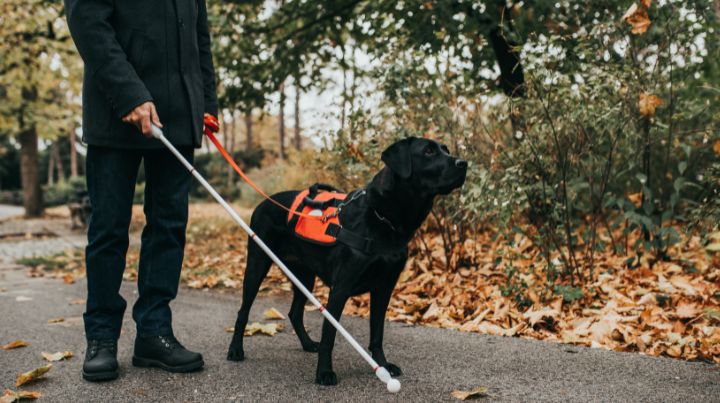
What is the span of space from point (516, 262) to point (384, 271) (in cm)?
298

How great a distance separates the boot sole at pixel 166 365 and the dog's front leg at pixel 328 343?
630 mm

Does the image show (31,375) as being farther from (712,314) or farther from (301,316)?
(712,314)

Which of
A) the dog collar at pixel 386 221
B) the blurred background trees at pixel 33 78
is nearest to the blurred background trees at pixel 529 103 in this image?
the dog collar at pixel 386 221

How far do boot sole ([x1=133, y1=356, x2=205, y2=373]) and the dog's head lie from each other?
1393 mm

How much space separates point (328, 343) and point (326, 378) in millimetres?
164

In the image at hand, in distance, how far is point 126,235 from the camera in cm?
298

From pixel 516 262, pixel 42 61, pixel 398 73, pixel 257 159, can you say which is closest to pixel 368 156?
pixel 398 73

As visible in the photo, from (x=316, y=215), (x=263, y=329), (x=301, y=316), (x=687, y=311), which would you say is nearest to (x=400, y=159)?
(x=316, y=215)

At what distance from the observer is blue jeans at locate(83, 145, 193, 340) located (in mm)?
2889

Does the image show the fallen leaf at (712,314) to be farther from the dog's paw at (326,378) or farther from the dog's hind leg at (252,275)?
the dog's hind leg at (252,275)

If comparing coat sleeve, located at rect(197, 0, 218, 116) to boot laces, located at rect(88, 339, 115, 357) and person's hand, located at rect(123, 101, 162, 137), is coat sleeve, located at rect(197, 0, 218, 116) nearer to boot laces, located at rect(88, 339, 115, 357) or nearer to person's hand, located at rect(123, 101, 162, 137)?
person's hand, located at rect(123, 101, 162, 137)

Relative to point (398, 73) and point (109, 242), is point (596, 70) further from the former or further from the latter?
point (109, 242)

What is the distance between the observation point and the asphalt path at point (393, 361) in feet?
8.71

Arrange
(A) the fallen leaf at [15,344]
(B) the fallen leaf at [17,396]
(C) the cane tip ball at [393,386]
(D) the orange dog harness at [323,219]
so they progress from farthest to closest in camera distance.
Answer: (A) the fallen leaf at [15,344]
(D) the orange dog harness at [323,219]
(B) the fallen leaf at [17,396]
(C) the cane tip ball at [393,386]
